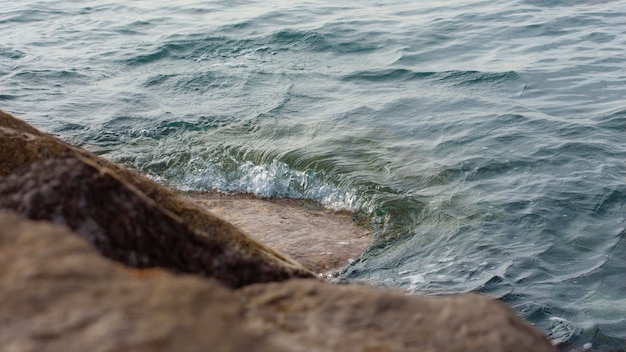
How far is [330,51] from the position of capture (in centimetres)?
1290

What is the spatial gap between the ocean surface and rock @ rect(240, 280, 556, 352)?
3058 millimetres

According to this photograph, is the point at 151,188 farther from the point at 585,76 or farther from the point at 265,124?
the point at 585,76

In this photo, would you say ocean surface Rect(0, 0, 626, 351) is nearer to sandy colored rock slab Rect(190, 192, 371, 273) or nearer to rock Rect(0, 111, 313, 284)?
sandy colored rock slab Rect(190, 192, 371, 273)

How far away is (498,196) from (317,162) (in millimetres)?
2006

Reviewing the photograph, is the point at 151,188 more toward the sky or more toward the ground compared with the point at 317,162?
more toward the sky

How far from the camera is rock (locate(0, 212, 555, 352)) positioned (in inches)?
62.9

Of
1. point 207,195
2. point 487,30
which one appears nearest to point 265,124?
point 207,195

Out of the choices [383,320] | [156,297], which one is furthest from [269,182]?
[156,297]

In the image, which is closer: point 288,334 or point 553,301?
point 288,334

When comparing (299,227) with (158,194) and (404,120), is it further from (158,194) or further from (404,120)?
(158,194)

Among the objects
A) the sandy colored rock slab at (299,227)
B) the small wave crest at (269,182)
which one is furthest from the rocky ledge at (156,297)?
the small wave crest at (269,182)

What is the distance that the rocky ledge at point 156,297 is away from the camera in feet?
5.30

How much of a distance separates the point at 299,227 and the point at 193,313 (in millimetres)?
4820

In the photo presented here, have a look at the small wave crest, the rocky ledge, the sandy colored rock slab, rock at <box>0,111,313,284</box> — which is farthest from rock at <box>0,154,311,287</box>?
the small wave crest
